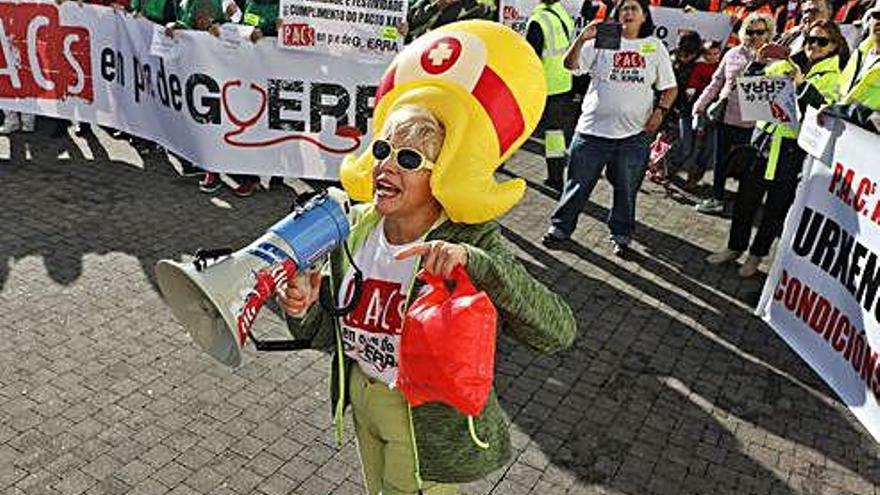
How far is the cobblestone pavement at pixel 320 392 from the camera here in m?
3.96

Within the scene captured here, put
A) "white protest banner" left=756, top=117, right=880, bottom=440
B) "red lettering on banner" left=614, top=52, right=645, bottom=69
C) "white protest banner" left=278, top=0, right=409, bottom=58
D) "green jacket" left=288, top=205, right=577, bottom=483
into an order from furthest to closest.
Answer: "white protest banner" left=278, top=0, right=409, bottom=58 → "red lettering on banner" left=614, top=52, right=645, bottom=69 → "white protest banner" left=756, top=117, right=880, bottom=440 → "green jacket" left=288, top=205, right=577, bottom=483

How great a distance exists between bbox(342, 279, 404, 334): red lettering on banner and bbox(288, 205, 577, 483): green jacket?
0.25ft

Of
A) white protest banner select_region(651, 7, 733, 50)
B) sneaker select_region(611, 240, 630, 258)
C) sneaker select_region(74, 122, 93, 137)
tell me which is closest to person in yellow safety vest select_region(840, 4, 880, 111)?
sneaker select_region(611, 240, 630, 258)

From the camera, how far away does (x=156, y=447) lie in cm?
402

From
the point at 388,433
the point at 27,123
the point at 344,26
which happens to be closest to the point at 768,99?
the point at 344,26

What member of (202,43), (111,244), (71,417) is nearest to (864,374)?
(71,417)

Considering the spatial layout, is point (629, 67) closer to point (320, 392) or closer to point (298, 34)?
point (298, 34)

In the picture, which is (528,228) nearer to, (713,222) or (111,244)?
(713,222)

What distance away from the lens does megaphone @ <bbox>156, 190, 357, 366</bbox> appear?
2100 millimetres

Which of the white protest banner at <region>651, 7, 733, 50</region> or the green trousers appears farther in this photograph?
the white protest banner at <region>651, 7, 733, 50</region>

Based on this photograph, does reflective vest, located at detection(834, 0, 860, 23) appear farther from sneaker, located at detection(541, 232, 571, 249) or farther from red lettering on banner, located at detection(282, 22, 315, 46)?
red lettering on banner, located at detection(282, 22, 315, 46)

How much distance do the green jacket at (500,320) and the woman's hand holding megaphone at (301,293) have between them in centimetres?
20

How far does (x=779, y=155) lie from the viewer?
6.03 meters

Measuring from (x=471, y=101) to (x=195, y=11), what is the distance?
577 cm
